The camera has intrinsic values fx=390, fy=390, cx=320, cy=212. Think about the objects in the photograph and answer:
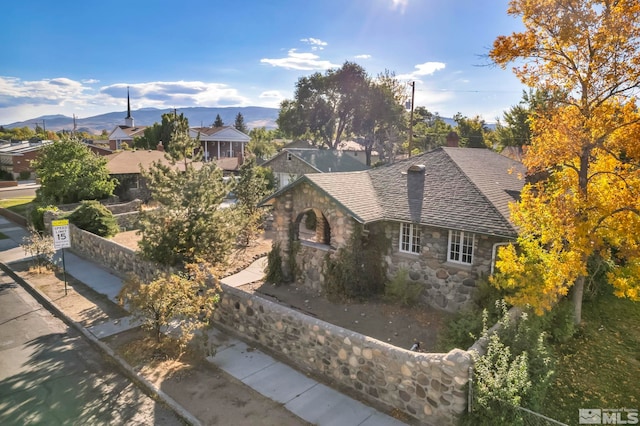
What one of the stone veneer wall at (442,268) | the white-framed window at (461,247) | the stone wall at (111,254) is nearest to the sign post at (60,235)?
the stone wall at (111,254)

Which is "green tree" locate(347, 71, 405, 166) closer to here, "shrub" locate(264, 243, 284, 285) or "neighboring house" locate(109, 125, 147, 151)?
"shrub" locate(264, 243, 284, 285)

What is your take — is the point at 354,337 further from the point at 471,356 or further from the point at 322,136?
the point at 322,136

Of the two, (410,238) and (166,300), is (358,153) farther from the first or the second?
(166,300)

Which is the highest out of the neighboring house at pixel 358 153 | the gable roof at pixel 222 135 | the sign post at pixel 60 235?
the gable roof at pixel 222 135

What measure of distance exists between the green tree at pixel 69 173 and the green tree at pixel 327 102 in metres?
27.4

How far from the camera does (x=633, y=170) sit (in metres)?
9.43

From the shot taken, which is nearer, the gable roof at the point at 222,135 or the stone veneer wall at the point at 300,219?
the stone veneer wall at the point at 300,219

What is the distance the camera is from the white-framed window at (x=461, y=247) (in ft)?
42.2

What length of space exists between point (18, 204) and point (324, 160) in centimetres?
2846

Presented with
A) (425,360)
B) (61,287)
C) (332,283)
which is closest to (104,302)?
(61,287)

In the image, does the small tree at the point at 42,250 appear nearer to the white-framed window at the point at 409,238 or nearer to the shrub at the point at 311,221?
the shrub at the point at 311,221

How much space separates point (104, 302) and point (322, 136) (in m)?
43.7
